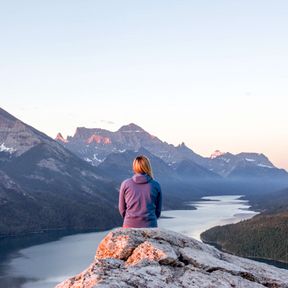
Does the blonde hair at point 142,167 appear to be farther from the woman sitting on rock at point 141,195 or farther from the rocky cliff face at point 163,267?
the rocky cliff face at point 163,267

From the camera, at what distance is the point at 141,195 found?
1895 centimetres

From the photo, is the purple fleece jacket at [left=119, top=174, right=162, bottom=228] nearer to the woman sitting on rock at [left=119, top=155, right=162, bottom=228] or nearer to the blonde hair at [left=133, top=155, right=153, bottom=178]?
the woman sitting on rock at [left=119, top=155, right=162, bottom=228]

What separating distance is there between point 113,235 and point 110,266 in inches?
128

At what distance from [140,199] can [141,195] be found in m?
0.16

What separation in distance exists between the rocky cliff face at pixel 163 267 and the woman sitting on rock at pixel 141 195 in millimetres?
1464

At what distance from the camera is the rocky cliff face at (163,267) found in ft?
42.6

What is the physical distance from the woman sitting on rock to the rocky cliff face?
146cm

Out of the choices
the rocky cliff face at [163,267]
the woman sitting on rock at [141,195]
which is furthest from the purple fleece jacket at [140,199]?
the rocky cliff face at [163,267]

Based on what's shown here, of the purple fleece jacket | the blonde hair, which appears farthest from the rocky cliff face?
the blonde hair

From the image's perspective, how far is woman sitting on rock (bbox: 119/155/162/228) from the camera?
19.0m

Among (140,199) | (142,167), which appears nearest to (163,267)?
(140,199)

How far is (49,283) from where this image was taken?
7421 inches

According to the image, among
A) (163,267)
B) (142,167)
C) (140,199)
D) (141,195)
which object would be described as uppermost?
(142,167)

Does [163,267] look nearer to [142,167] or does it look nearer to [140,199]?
[140,199]
